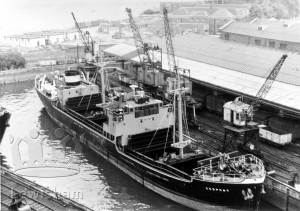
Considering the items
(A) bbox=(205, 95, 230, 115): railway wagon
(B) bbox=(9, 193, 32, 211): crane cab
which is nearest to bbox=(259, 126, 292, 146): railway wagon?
(A) bbox=(205, 95, 230, 115): railway wagon

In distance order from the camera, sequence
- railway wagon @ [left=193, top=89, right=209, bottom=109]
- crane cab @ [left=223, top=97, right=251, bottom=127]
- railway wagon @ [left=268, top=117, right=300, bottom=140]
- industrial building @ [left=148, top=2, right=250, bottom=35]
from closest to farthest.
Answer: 1. crane cab @ [left=223, top=97, right=251, bottom=127]
2. railway wagon @ [left=268, top=117, right=300, bottom=140]
3. railway wagon @ [left=193, top=89, right=209, bottom=109]
4. industrial building @ [left=148, top=2, right=250, bottom=35]

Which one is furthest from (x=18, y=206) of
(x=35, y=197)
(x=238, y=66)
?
(x=238, y=66)

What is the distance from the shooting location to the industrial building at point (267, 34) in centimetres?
6231

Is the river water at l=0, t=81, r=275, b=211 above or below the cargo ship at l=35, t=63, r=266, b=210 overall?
below

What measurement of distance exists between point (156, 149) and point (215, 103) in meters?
A: 13.3

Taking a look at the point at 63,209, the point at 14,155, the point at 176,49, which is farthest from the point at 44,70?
the point at 63,209

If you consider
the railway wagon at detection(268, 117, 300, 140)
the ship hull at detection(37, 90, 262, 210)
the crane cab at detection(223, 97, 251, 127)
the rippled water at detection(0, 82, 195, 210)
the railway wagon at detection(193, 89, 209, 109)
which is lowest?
the rippled water at detection(0, 82, 195, 210)

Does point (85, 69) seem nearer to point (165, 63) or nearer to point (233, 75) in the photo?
point (165, 63)

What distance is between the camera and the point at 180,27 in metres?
98.2

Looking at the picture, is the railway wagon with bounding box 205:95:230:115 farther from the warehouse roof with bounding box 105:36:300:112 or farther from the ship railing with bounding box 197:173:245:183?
the ship railing with bounding box 197:173:245:183

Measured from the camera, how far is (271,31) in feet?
218

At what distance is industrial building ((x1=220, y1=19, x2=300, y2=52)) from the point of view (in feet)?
204

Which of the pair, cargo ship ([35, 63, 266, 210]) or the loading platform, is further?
cargo ship ([35, 63, 266, 210])

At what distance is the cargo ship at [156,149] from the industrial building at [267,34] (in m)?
31.2
